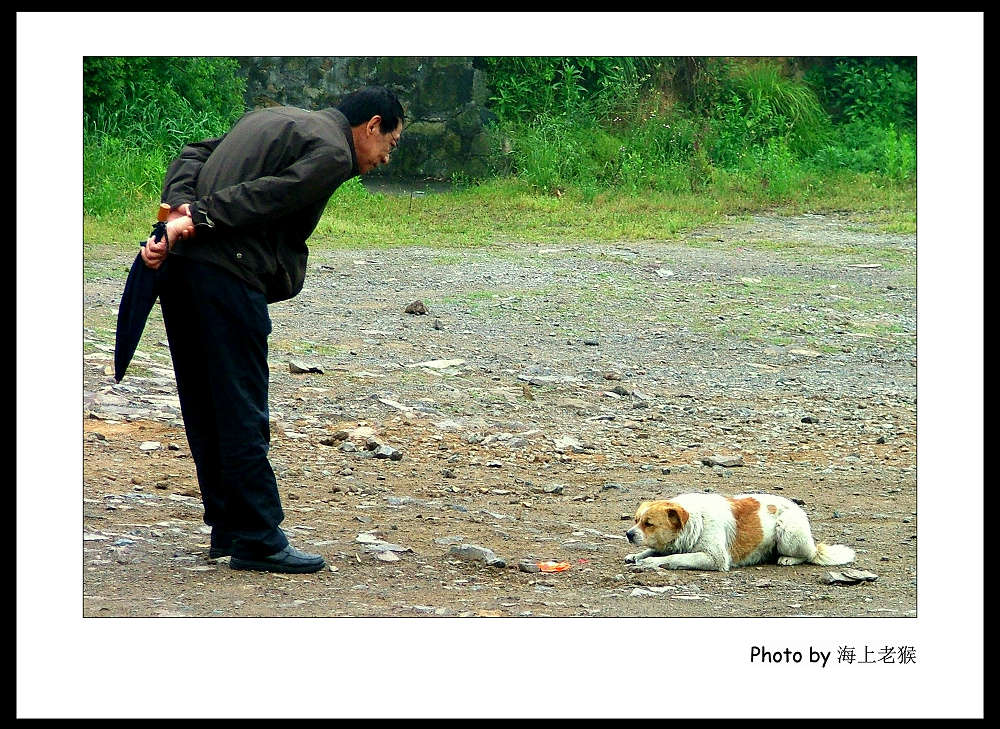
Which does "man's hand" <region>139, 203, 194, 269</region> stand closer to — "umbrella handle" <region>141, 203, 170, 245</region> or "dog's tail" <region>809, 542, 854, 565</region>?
"umbrella handle" <region>141, 203, 170, 245</region>

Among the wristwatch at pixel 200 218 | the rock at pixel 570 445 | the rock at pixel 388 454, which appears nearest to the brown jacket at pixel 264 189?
the wristwatch at pixel 200 218

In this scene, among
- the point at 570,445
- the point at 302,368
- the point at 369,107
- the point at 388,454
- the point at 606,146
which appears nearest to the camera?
the point at 369,107

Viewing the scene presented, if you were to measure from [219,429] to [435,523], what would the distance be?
4.58ft

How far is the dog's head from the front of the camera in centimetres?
476

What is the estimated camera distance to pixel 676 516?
476cm

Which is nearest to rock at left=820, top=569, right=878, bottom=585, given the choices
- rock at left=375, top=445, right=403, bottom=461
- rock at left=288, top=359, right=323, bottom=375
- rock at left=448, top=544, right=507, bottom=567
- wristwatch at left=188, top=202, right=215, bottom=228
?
rock at left=448, top=544, right=507, bottom=567

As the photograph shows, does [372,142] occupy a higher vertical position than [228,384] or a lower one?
higher

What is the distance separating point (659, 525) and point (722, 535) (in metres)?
0.26

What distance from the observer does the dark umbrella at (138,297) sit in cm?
420

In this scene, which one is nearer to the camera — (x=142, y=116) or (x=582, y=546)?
(x=582, y=546)

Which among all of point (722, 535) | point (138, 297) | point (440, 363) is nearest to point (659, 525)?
point (722, 535)

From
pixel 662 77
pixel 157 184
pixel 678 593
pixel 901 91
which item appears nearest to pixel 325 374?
pixel 678 593

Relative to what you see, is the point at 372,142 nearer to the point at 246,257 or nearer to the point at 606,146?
the point at 246,257

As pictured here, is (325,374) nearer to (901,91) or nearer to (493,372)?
(493,372)
